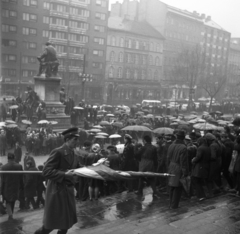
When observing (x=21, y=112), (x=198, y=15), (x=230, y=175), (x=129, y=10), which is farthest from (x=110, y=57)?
(x=230, y=175)

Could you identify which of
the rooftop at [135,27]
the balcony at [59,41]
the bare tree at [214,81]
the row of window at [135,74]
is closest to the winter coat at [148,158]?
the bare tree at [214,81]

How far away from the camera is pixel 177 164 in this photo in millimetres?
6906

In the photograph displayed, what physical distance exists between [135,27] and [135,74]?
8610mm

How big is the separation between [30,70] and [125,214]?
50.1 metres

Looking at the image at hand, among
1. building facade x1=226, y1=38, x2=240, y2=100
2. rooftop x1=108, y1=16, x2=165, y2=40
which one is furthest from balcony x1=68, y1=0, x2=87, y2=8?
building facade x1=226, y1=38, x2=240, y2=100

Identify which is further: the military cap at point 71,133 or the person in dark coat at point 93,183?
the person in dark coat at point 93,183

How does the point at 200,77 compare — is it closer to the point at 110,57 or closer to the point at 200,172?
the point at 110,57

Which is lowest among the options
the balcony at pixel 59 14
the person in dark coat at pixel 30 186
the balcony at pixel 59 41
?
the person in dark coat at pixel 30 186

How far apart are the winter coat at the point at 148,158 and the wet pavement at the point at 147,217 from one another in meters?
0.74

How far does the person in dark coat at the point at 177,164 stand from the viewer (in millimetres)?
6832

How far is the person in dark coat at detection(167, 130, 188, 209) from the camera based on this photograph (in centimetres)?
683

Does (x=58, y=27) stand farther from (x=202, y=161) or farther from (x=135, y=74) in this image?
(x=202, y=161)

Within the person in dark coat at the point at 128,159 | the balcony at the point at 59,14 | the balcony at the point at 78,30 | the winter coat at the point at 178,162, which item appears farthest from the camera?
the balcony at the point at 78,30

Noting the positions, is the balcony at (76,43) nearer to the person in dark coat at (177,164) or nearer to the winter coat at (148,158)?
the winter coat at (148,158)
